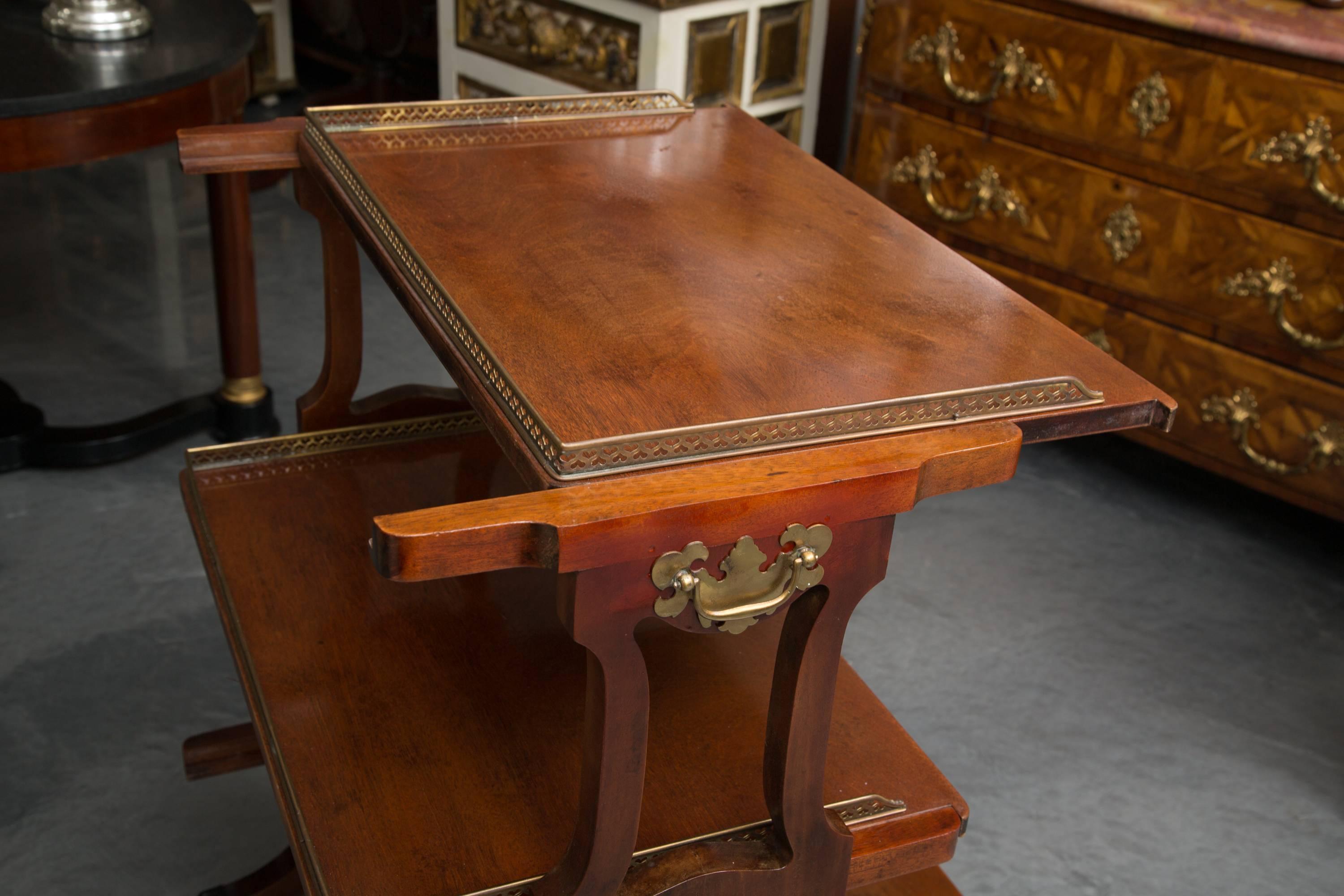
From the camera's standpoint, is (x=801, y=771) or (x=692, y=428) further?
(x=801, y=771)

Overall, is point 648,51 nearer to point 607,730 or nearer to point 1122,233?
point 1122,233

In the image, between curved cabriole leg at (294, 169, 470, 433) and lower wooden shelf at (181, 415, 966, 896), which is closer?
lower wooden shelf at (181, 415, 966, 896)

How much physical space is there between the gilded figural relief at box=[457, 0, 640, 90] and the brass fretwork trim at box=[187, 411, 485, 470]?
4.94 feet

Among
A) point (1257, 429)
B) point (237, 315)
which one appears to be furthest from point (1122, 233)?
point (237, 315)

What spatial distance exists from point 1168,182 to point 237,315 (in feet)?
6.46

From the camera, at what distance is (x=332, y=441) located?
1.99 meters

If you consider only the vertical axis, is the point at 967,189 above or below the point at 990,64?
below

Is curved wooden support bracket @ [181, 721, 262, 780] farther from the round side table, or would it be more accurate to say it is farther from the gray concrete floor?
the round side table

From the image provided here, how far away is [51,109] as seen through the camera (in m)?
2.27

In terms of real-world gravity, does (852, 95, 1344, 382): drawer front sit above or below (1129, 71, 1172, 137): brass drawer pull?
below

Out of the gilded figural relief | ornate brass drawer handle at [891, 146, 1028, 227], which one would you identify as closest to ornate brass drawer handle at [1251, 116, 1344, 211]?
ornate brass drawer handle at [891, 146, 1028, 227]

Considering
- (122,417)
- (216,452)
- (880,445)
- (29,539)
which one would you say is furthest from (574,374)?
(122,417)

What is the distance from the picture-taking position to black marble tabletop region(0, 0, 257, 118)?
2289mm

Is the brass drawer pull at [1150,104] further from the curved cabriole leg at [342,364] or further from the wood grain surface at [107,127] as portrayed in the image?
the wood grain surface at [107,127]
